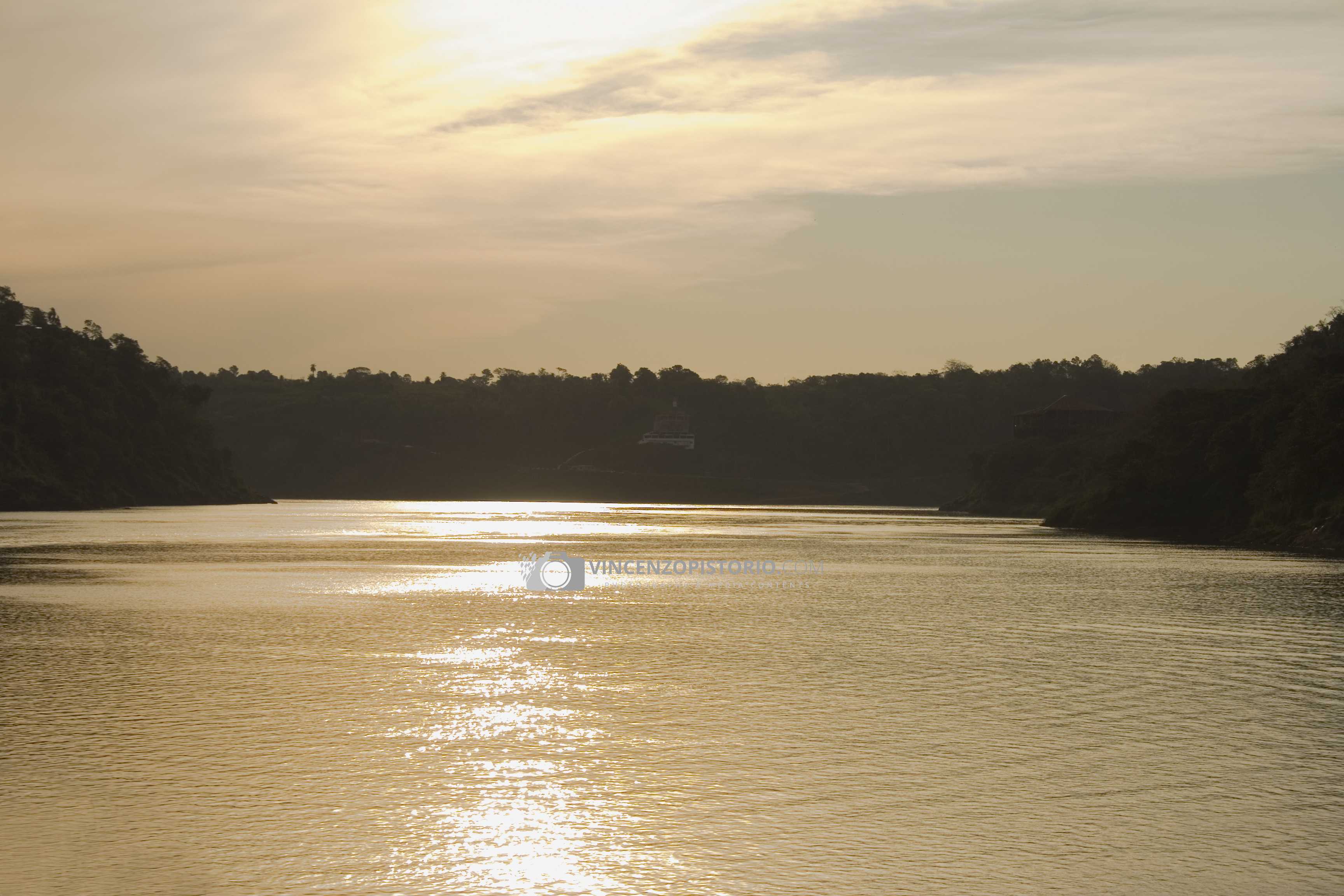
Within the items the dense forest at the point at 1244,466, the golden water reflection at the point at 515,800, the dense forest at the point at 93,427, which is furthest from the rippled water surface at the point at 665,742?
the dense forest at the point at 93,427

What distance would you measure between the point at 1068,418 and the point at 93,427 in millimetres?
107200

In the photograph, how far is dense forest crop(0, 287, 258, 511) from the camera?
11875 cm

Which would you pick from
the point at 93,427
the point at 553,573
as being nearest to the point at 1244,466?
the point at 553,573

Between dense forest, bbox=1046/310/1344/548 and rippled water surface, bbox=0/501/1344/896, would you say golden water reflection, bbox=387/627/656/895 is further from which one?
dense forest, bbox=1046/310/1344/548

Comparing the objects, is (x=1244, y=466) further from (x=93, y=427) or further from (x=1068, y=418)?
(x=93, y=427)

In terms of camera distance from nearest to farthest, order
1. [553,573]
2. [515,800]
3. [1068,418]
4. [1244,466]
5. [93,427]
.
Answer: [515,800]
[553,573]
[1244,466]
[93,427]
[1068,418]

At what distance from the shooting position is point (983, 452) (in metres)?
162

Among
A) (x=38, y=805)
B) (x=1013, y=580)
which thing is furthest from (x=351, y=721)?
(x=1013, y=580)

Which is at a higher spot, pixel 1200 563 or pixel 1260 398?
pixel 1260 398

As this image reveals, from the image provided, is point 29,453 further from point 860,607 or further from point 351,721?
point 351,721

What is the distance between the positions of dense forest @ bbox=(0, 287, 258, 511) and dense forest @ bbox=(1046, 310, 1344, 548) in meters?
86.2

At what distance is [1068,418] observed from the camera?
6358 inches

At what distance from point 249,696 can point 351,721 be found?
264 cm

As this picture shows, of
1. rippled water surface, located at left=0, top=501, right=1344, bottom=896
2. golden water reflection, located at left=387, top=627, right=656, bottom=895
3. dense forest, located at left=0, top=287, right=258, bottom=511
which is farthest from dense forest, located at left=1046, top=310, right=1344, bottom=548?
dense forest, located at left=0, top=287, right=258, bottom=511
